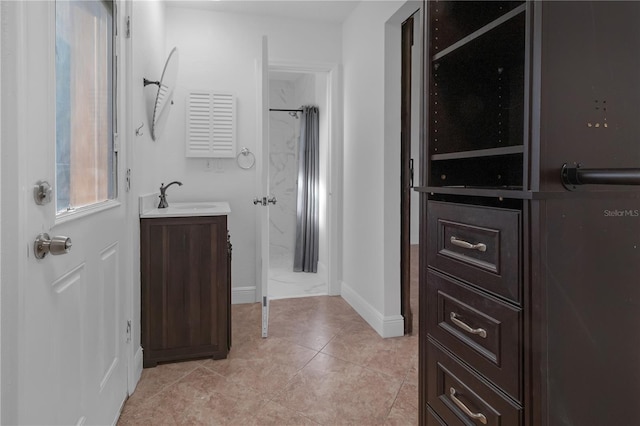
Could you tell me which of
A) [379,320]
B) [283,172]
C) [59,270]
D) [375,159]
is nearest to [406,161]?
[375,159]

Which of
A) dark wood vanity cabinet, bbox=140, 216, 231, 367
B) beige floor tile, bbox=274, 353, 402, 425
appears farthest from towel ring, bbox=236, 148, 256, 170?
beige floor tile, bbox=274, 353, 402, 425

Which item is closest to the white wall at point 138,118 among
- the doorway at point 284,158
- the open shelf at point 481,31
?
the open shelf at point 481,31

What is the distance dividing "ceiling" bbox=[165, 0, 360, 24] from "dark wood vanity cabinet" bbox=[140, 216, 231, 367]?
194cm

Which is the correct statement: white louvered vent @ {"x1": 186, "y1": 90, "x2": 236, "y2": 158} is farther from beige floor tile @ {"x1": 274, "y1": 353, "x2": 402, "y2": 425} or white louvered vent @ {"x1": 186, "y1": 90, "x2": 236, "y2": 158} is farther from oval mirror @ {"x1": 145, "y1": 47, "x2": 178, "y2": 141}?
beige floor tile @ {"x1": 274, "y1": 353, "x2": 402, "y2": 425}

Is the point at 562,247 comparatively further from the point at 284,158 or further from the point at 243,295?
the point at 284,158

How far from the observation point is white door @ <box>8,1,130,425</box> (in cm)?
91

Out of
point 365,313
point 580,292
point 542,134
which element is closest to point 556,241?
point 580,292

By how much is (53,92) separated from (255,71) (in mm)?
2539

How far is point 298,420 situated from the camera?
1811mm

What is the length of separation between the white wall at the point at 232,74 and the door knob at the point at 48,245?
7.45 feet

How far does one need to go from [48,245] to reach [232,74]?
2.76 m

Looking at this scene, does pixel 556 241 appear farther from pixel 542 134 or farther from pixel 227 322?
pixel 227 322

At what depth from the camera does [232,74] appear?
343 centimetres

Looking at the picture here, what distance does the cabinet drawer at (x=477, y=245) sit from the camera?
0.95m
